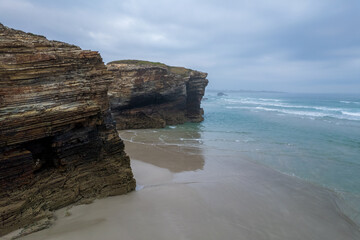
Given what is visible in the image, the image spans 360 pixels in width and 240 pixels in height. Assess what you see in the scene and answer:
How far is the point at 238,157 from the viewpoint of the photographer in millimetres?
15375

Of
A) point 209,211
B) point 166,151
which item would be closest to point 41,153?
point 209,211

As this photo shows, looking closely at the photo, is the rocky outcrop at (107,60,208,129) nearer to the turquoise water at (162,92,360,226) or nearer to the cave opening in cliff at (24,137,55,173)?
the turquoise water at (162,92,360,226)

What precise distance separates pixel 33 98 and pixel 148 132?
17.0 meters

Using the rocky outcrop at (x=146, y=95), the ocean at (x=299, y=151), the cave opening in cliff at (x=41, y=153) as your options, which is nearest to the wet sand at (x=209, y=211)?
the ocean at (x=299, y=151)

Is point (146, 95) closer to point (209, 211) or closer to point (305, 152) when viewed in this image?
point (305, 152)

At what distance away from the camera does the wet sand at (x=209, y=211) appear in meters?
6.79

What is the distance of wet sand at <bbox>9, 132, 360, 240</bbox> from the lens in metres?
6.79

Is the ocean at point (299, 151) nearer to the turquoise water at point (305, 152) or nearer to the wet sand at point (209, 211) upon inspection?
the turquoise water at point (305, 152)

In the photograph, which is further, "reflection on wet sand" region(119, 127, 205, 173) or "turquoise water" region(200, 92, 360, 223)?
"reflection on wet sand" region(119, 127, 205, 173)

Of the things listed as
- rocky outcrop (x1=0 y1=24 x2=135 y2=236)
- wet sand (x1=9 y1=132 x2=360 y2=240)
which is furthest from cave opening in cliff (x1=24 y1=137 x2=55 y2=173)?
wet sand (x1=9 y1=132 x2=360 y2=240)

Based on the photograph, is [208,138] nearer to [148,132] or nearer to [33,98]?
[148,132]

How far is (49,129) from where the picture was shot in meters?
6.49

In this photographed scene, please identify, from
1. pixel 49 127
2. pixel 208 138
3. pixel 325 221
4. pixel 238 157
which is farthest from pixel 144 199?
pixel 208 138

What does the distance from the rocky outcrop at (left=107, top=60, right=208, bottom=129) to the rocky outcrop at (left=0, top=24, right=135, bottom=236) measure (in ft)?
53.3
